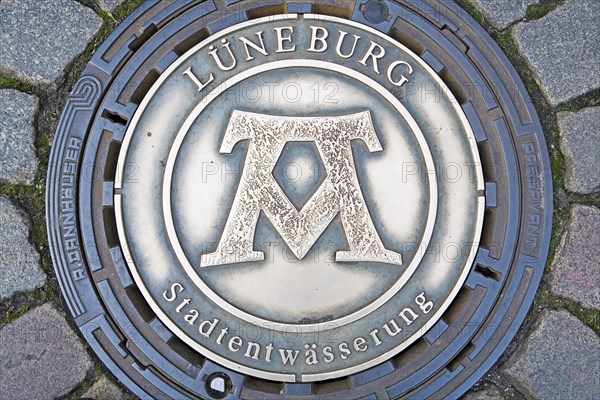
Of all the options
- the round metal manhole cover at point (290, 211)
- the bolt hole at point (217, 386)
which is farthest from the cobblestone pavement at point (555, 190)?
the bolt hole at point (217, 386)

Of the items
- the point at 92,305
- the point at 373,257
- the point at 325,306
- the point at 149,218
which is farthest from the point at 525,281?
the point at 92,305

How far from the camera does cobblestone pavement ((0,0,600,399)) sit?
1836 millimetres

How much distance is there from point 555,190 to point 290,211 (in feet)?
2.85

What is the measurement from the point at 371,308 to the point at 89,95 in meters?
1.13

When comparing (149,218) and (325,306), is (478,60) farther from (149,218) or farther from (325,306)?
(149,218)

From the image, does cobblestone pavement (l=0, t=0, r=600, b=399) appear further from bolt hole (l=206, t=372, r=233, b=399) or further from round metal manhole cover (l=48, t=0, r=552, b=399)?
bolt hole (l=206, t=372, r=233, b=399)

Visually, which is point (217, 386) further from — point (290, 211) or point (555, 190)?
point (555, 190)

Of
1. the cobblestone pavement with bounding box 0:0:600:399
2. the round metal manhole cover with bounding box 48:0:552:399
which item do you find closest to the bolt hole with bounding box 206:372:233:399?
the round metal manhole cover with bounding box 48:0:552:399

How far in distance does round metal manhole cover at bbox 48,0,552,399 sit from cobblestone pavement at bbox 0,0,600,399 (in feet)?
0.23

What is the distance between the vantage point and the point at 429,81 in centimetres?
187

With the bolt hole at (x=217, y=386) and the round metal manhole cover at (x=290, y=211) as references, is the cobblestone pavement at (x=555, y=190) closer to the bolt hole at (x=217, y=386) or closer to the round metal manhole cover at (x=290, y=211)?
the round metal manhole cover at (x=290, y=211)

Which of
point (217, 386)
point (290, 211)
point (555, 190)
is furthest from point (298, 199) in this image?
point (555, 190)

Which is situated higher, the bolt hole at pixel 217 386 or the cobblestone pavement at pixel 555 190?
the cobblestone pavement at pixel 555 190

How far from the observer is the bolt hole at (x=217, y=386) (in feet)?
6.01
